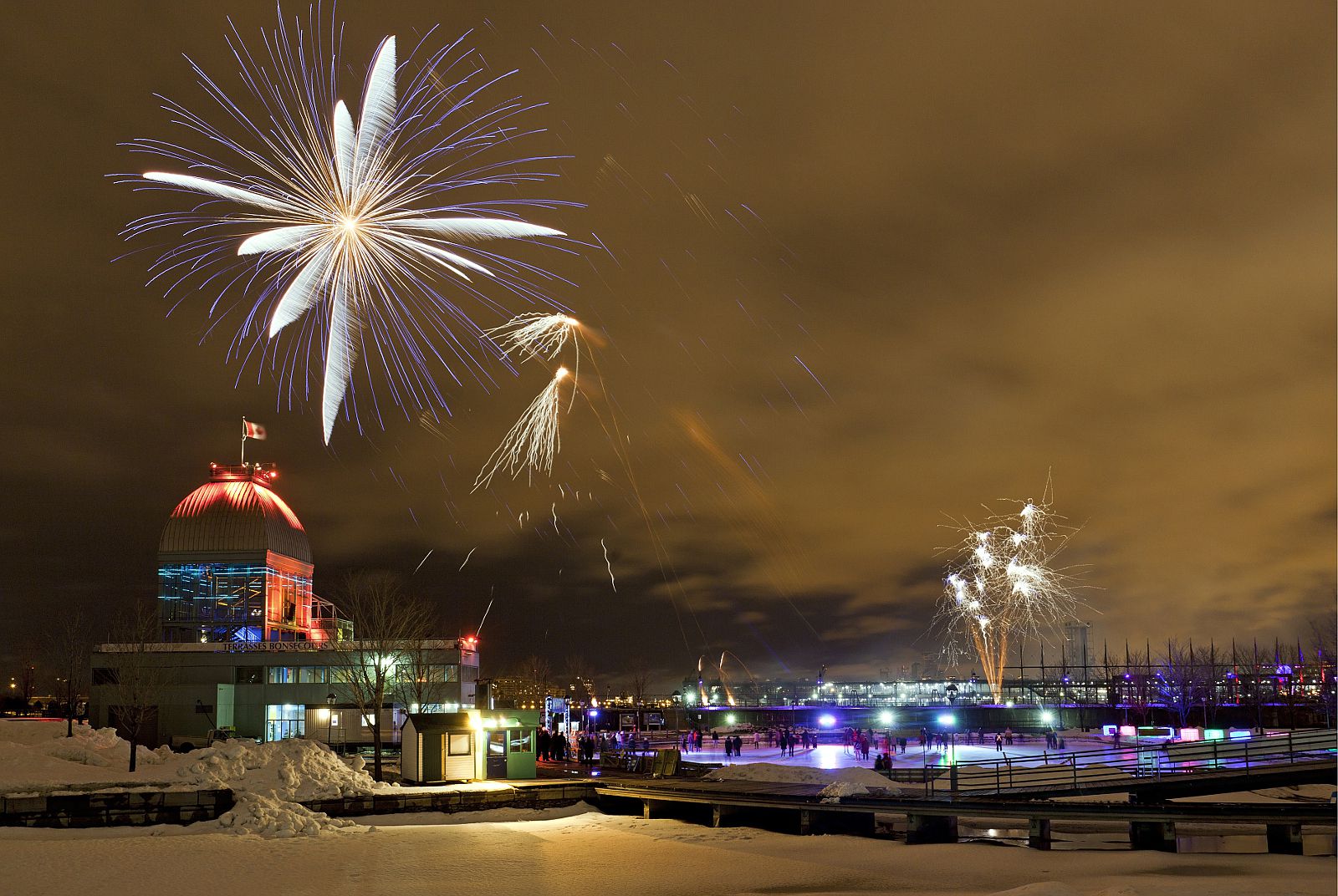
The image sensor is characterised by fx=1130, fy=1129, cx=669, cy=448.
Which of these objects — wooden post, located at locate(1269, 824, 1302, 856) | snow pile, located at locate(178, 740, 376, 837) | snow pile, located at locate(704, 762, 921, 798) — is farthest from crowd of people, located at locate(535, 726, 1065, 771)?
wooden post, located at locate(1269, 824, 1302, 856)

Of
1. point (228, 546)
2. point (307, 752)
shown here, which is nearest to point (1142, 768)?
point (307, 752)

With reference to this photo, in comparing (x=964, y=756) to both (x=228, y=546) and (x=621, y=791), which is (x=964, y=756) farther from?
(x=228, y=546)

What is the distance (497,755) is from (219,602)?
37922mm

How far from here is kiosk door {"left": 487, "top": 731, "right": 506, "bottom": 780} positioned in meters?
44.8

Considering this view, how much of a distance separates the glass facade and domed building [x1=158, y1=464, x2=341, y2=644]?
6cm

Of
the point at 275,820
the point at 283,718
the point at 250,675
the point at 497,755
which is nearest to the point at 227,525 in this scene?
the point at 250,675

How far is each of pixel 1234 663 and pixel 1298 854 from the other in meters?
88.0

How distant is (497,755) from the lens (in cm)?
4625

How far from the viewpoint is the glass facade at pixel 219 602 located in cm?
7525

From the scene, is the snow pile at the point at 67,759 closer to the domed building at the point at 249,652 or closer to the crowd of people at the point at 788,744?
the domed building at the point at 249,652

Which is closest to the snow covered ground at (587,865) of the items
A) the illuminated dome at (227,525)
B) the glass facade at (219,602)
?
the glass facade at (219,602)

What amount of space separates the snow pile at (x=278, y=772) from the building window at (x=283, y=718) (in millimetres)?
29813

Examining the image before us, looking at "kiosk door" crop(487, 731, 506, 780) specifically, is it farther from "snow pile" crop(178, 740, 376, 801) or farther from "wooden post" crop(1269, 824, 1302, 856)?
"wooden post" crop(1269, 824, 1302, 856)

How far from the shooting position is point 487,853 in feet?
101
